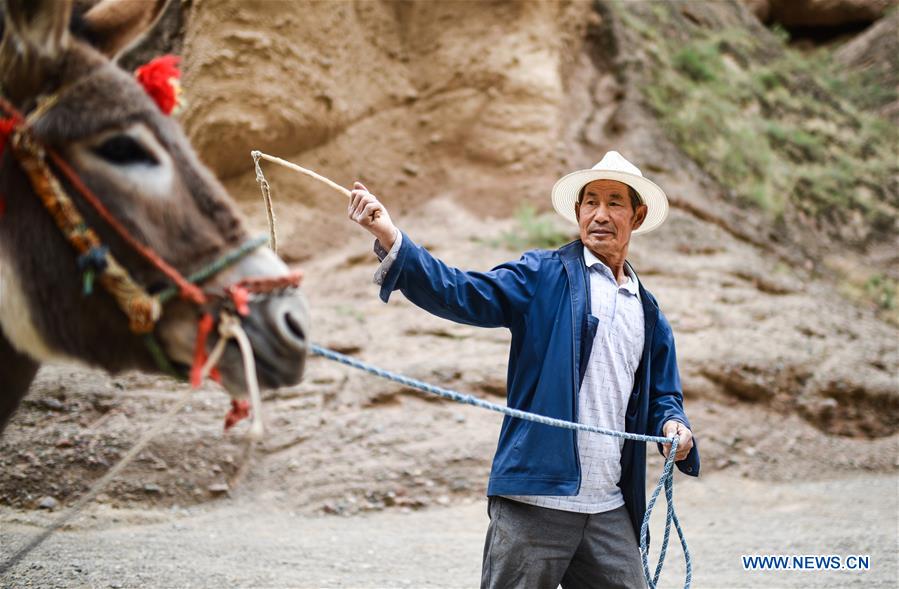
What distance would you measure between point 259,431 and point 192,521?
387cm

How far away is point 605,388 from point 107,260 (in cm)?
163

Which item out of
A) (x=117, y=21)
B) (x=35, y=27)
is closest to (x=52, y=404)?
(x=117, y=21)

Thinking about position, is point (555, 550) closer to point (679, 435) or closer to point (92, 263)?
point (679, 435)

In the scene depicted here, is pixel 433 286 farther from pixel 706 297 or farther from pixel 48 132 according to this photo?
pixel 706 297

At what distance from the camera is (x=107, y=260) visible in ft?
5.31

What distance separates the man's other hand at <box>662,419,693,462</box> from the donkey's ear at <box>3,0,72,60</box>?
2185 millimetres

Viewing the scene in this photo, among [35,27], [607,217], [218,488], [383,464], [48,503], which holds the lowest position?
[48,503]

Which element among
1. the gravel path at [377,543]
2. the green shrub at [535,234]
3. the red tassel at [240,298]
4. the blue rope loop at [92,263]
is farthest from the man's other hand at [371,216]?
the green shrub at [535,234]

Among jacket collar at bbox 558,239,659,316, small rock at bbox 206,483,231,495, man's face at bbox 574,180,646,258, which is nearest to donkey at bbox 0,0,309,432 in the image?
jacket collar at bbox 558,239,659,316

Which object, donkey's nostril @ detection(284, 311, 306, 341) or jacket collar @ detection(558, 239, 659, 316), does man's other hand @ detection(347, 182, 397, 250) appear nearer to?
donkey's nostril @ detection(284, 311, 306, 341)

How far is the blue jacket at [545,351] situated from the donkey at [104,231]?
628 millimetres

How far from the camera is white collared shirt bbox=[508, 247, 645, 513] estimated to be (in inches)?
91.4

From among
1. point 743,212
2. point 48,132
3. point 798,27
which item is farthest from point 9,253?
point 798,27

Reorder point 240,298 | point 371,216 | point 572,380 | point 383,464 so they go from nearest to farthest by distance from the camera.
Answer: point 240,298
point 371,216
point 572,380
point 383,464
